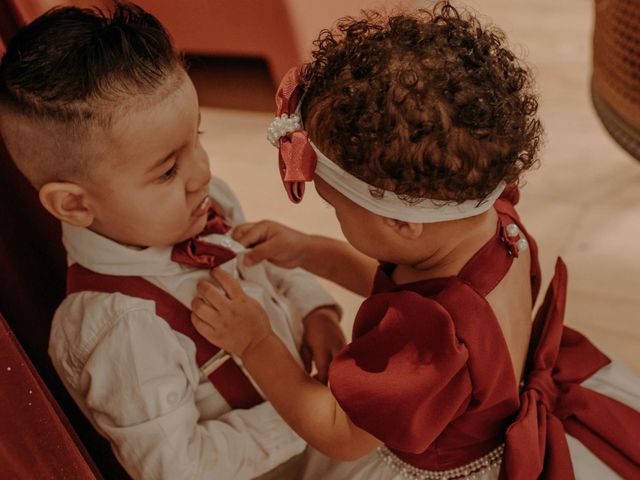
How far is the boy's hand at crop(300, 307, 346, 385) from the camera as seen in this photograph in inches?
43.5

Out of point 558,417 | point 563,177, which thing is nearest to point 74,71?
point 558,417

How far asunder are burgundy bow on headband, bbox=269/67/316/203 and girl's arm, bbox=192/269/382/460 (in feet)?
0.69

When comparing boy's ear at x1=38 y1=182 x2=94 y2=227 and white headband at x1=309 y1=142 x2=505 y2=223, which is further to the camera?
boy's ear at x1=38 y1=182 x2=94 y2=227

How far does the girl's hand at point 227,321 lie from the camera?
93 cm

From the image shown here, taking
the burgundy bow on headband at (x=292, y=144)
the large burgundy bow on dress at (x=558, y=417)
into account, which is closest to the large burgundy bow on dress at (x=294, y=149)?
the burgundy bow on headband at (x=292, y=144)

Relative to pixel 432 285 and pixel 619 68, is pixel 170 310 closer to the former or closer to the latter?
pixel 432 285

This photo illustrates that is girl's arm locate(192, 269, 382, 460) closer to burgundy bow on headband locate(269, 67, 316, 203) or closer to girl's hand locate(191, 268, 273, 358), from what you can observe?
girl's hand locate(191, 268, 273, 358)

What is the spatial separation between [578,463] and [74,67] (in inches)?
29.6

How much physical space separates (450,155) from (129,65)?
15.7 inches

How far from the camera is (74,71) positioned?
2.65ft

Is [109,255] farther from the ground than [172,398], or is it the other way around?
[109,255]

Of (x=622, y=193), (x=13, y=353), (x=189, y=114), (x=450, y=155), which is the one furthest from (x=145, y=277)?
(x=622, y=193)

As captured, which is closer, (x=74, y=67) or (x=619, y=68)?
(x=74, y=67)

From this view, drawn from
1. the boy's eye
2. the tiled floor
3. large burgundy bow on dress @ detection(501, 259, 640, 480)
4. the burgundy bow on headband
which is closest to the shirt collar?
the boy's eye
